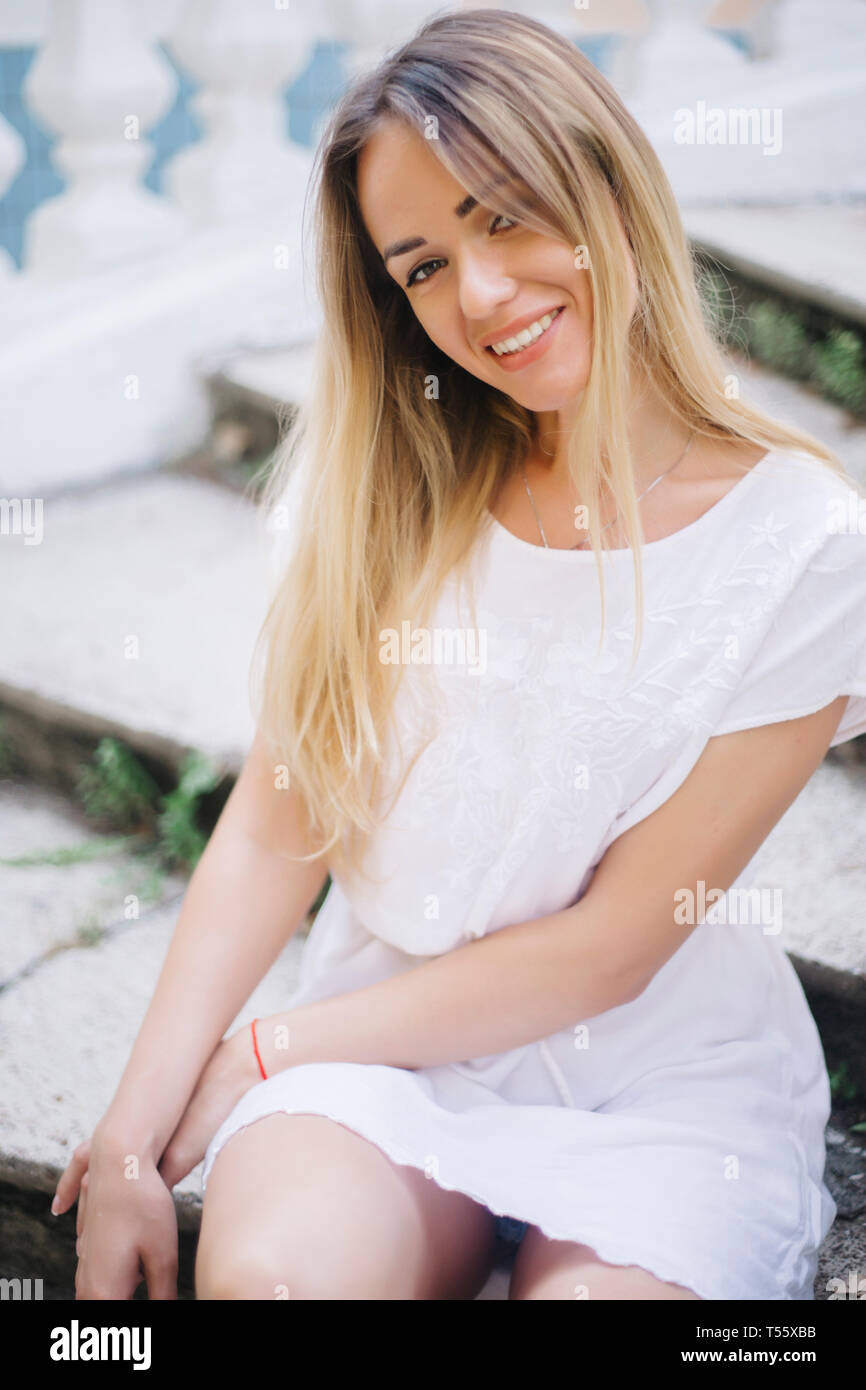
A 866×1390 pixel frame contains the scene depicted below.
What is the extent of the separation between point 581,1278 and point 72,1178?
59 cm

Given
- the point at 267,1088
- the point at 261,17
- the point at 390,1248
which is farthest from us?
the point at 261,17

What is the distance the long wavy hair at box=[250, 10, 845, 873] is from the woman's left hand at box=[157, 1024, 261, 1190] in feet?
0.82

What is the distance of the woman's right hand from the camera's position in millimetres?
1152

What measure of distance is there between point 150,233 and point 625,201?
194 centimetres

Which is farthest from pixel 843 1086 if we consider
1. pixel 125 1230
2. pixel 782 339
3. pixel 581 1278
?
pixel 782 339

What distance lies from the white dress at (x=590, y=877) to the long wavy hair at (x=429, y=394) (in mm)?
59

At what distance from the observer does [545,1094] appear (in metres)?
1.25

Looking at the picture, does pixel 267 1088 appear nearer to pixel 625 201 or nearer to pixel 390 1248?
pixel 390 1248

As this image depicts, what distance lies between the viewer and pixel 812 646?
1107mm

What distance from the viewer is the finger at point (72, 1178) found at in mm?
1237

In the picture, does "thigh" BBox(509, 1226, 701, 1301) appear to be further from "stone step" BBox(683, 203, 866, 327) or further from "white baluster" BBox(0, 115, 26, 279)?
"white baluster" BBox(0, 115, 26, 279)

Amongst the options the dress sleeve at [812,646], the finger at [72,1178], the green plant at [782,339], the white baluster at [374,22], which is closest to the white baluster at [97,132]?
the white baluster at [374,22]

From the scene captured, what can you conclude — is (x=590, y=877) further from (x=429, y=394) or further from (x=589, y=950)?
(x=429, y=394)
